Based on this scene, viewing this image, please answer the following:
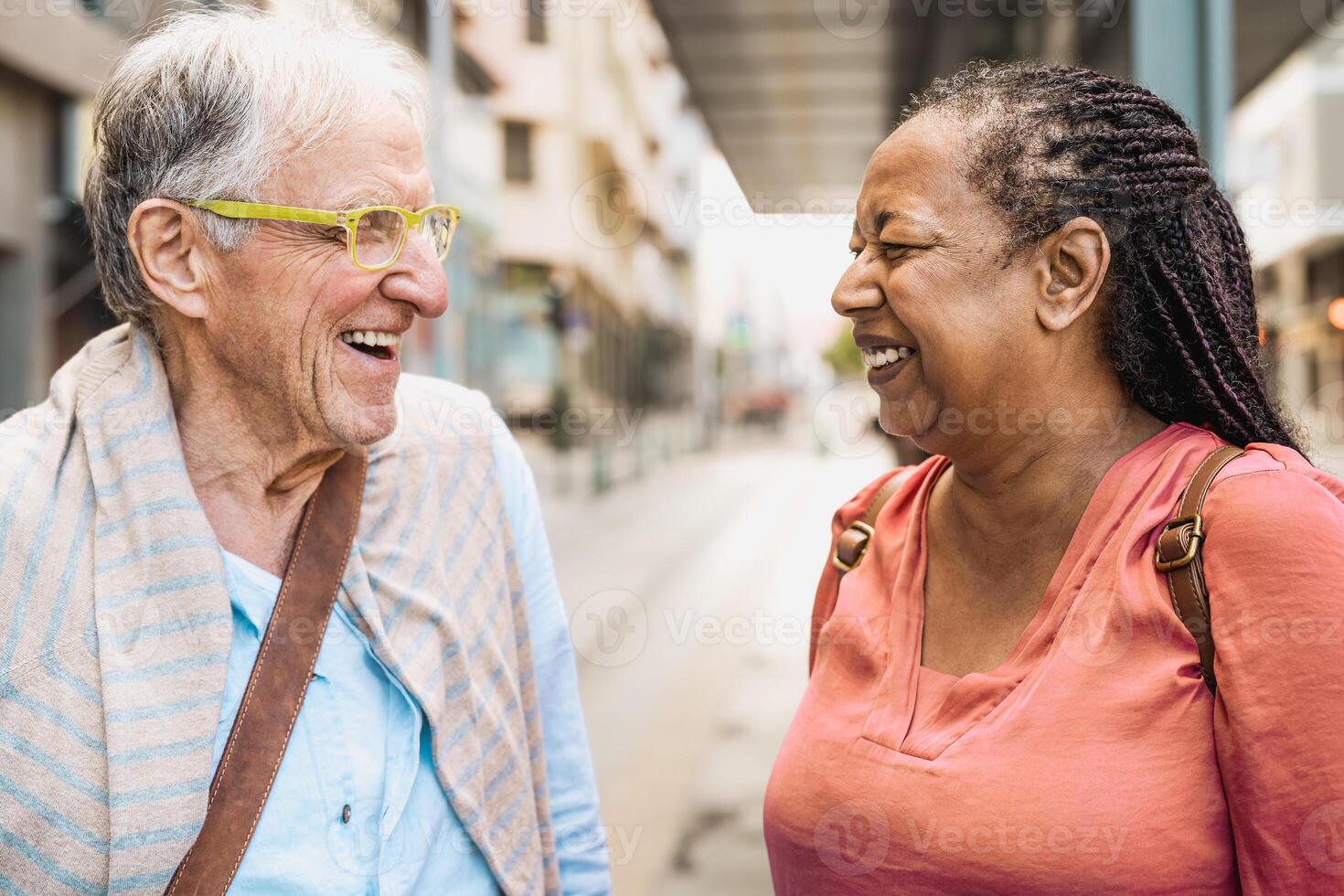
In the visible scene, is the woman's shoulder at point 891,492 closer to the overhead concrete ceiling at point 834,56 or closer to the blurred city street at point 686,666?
the overhead concrete ceiling at point 834,56

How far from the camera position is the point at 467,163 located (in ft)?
43.0

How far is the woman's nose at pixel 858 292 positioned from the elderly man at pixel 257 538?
24.9 inches

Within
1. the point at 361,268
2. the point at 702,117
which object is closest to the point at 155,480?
the point at 361,268

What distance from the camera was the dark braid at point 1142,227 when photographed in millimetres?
1494

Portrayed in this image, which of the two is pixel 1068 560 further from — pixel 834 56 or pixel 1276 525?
pixel 834 56

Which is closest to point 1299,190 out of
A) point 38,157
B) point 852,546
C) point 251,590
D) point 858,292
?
point 852,546

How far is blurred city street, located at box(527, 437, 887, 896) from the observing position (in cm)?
404

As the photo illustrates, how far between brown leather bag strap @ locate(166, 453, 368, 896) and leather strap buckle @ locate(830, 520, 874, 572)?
30.8 inches

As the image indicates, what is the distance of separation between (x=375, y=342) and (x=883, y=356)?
0.77 metres

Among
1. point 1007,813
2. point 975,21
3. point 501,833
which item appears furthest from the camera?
point 975,21

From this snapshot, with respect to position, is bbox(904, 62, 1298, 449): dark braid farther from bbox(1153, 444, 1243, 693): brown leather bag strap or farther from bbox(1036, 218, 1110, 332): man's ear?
bbox(1153, 444, 1243, 693): brown leather bag strap

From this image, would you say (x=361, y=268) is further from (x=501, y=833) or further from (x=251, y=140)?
(x=501, y=833)

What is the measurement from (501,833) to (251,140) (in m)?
1.11

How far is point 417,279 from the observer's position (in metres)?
1.71
